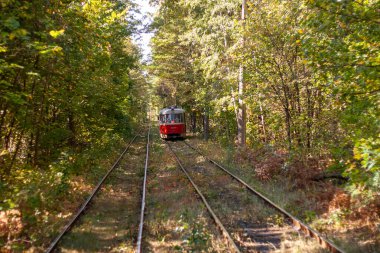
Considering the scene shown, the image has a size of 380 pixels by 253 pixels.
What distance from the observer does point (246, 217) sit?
742 cm

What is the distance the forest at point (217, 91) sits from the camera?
602 centimetres

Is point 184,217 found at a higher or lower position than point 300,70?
lower

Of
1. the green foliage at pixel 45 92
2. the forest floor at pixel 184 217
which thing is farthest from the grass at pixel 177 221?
the green foliage at pixel 45 92

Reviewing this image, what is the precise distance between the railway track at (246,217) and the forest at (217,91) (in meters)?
1.35

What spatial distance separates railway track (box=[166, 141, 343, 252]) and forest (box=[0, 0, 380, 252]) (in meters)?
1.35

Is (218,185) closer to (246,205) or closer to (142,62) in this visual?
(246,205)

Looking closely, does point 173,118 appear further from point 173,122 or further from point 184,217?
point 184,217

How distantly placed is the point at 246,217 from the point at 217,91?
12313mm

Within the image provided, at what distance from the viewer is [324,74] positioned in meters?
6.93

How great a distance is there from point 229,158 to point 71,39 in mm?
9320

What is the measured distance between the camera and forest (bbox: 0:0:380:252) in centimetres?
602

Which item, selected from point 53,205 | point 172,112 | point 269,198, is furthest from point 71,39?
point 172,112

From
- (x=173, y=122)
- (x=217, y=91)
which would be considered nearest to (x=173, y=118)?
(x=173, y=122)

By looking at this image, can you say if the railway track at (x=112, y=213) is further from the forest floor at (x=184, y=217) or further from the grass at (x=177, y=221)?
the grass at (x=177, y=221)
